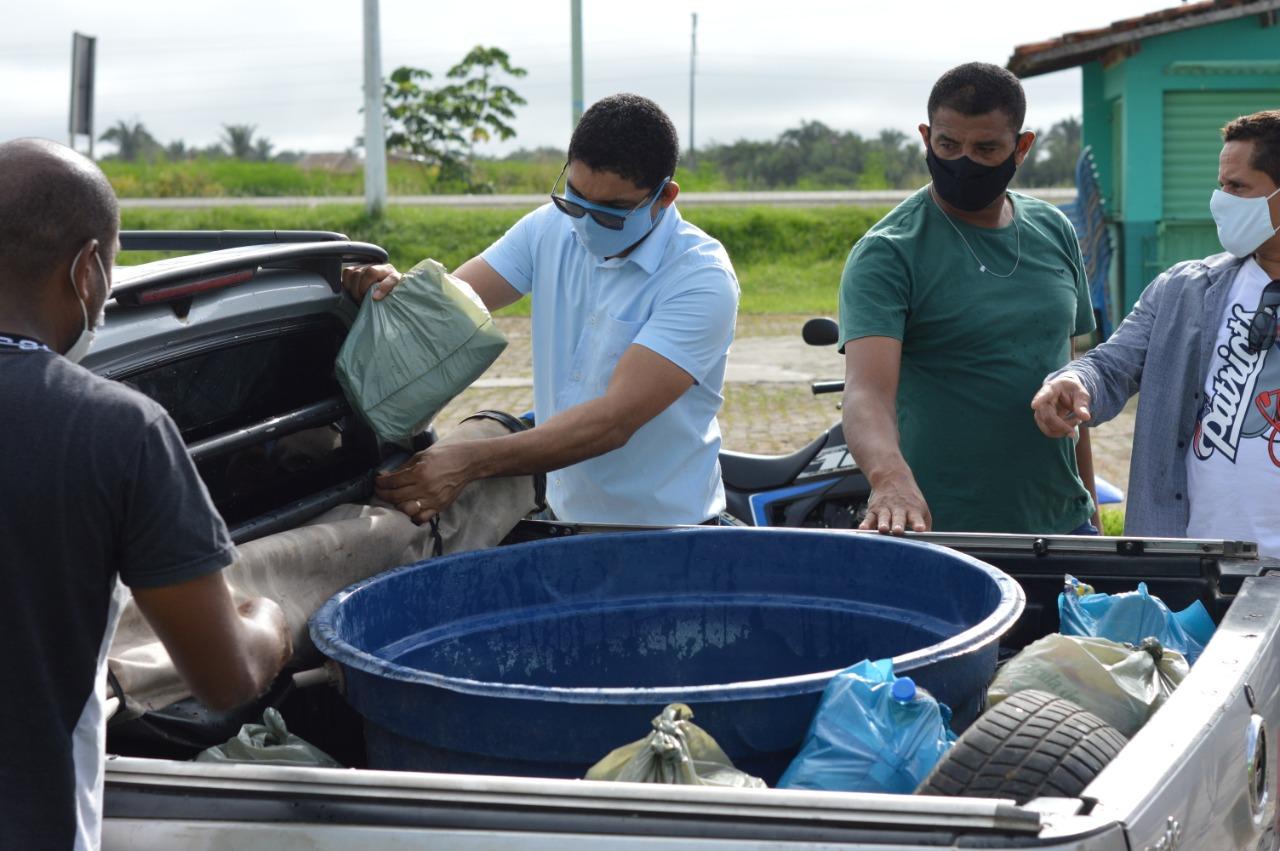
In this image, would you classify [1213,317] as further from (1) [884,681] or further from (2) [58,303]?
(2) [58,303]

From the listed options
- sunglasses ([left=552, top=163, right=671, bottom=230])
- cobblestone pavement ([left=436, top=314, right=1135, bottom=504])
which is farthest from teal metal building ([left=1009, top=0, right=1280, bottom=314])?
sunglasses ([left=552, top=163, right=671, bottom=230])

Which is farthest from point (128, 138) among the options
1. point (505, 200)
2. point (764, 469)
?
point (764, 469)

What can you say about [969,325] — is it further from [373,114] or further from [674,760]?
[373,114]

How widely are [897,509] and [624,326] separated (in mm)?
857

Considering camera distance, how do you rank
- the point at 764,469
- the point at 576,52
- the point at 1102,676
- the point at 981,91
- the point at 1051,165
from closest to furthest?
the point at 1102,676 → the point at 981,91 → the point at 764,469 → the point at 576,52 → the point at 1051,165

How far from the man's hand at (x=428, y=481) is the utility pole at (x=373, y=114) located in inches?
852

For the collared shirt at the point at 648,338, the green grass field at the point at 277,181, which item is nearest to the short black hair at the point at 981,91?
the collared shirt at the point at 648,338

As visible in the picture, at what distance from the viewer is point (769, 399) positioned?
516 inches

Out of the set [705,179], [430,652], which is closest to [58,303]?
[430,652]

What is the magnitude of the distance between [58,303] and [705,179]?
1560 inches

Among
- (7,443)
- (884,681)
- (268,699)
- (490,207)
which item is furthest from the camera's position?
(490,207)

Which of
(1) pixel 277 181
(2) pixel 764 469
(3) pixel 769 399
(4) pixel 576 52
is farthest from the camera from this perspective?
(1) pixel 277 181

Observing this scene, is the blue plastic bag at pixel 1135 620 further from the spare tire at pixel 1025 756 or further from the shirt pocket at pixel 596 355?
the shirt pocket at pixel 596 355

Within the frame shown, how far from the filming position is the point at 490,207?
30.3 metres
